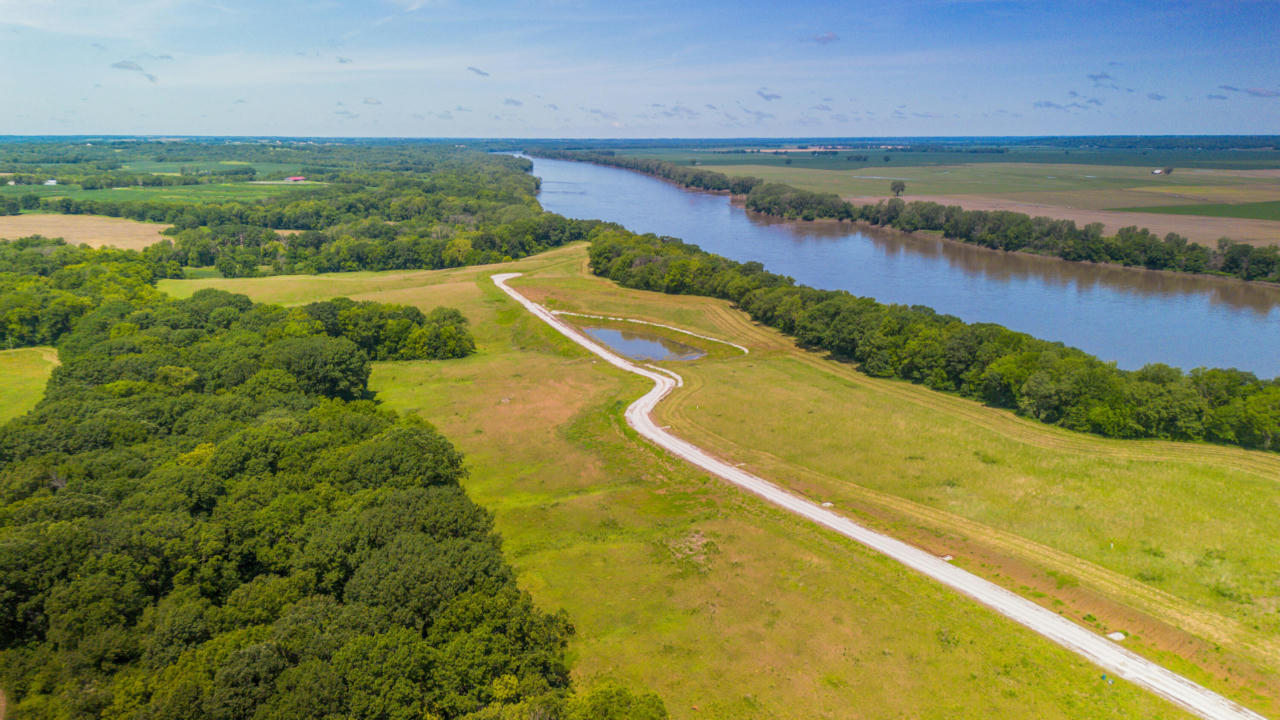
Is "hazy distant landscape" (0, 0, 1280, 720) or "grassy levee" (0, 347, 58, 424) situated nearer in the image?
"hazy distant landscape" (0, 0, 1280, 720)

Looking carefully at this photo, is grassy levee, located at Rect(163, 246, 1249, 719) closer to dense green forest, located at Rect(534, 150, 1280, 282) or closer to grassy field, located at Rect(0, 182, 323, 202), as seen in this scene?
dense green forest, located at Rect(534, 150, 1280, 282)

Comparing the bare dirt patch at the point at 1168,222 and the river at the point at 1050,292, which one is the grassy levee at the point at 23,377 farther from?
the bare dirt patch at the point at 1168,222

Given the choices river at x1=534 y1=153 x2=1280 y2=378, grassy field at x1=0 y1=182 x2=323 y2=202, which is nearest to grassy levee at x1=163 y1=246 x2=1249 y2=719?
river at x1=534 y1=153 x2=1280 y2=378

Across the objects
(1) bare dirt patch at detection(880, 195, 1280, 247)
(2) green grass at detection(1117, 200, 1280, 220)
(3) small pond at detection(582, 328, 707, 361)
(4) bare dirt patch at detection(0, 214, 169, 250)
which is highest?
(2) green grass at detection(1117, 200, 1280, 220)

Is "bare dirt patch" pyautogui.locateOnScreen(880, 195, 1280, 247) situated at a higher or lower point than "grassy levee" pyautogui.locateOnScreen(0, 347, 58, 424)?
higher

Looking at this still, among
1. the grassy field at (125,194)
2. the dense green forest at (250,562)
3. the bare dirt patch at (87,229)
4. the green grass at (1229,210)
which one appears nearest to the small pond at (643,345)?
the dense green forest at (250,562)

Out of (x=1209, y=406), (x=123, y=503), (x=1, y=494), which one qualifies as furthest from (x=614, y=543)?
(x=1209, y=406)

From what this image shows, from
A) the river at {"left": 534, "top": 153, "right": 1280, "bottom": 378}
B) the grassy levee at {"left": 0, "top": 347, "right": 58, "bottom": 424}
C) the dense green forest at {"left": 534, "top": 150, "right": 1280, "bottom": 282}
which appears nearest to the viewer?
the grassy levee at {"left": 0, "top": 347, "right": 58, "bottom": 424}

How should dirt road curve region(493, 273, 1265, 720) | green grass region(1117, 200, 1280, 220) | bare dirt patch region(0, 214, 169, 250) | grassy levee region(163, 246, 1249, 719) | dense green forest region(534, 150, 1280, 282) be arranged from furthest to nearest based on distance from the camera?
green grass region(1117, 200, 1280, 220), bare dirt patch region(0, 214, 169, 250), dense green forest region(534, 150, 1280, 282), grassy levee region(163, 246, 1249, 719), dirt road curve region(493, 273, 1265, 720)

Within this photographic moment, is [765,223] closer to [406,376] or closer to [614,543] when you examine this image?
[406,376]
